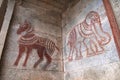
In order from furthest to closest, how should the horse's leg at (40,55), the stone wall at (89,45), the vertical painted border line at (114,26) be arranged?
1. the horse's leg at (40,55)
2. the stone wall at (89,45)
3. the vertical painted border line at (114,26)

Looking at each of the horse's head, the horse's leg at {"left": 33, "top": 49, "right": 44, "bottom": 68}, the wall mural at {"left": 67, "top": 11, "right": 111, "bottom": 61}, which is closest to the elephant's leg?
the wall mural at {"left": 67, "top": 11, "right": 111, "bottom": 61}

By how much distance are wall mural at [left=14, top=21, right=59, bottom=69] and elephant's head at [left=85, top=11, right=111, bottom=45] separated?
1225 mm

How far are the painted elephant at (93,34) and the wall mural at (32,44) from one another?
0.97 meters

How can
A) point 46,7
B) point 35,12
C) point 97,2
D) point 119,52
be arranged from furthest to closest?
point 46,7 < point 35,12 < point 97,2 < point 119,52

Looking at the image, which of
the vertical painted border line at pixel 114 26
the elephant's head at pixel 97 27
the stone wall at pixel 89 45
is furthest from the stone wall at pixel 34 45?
the vertical painted border line at pixel 114 26

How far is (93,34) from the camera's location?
8.34 feet

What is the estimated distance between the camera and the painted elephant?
7.54 ft

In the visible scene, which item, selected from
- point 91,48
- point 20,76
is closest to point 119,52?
point 91,48

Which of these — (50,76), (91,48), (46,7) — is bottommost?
(50,76)

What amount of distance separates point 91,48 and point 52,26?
1.54m

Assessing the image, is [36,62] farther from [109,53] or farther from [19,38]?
[109,53]

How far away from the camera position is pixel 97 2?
8.72 feet

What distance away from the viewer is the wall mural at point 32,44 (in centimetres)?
295

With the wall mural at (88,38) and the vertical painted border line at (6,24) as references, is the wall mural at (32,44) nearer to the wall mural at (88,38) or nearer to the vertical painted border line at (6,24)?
the vertical painted border line at (6,24)
